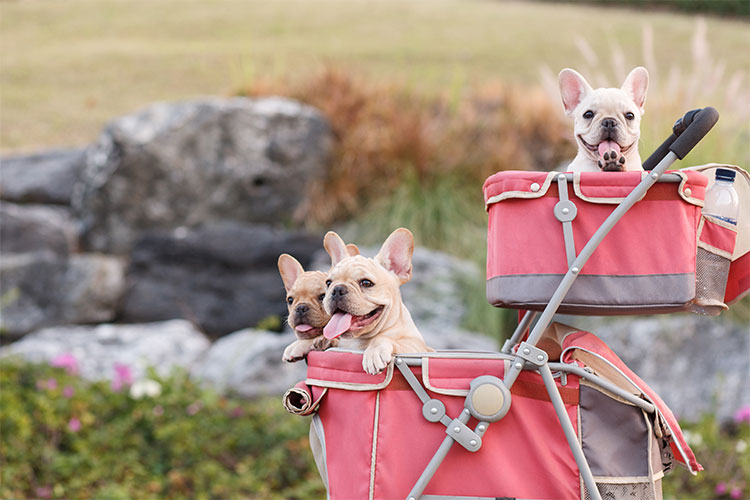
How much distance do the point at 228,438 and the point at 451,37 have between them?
36.5 feet

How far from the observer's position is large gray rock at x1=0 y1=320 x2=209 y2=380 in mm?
5016

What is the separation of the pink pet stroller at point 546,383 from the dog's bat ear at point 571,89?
0.33 m

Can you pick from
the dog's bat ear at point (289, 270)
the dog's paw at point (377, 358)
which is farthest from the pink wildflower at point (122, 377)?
the dog's paw at point (377, 358)

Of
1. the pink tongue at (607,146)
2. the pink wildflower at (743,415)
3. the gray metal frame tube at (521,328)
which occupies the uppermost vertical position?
the pink tongue at (607,146)

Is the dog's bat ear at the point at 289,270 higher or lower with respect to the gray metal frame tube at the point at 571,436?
higher

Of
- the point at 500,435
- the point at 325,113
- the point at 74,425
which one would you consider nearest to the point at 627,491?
the point at 500,435

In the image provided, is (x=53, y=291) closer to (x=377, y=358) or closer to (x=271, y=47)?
(x=377, y=358)

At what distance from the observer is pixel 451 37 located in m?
13.9

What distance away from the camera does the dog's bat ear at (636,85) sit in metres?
2.06

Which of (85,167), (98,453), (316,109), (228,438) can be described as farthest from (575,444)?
(85,167)

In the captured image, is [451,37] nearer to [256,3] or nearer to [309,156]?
[256,3]

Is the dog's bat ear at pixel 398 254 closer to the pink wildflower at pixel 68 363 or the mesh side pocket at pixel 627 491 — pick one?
the mesh side pocket at pixel 627 491

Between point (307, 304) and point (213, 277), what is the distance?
4.00 m

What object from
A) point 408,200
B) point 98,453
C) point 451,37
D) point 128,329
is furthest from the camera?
point 451,37
